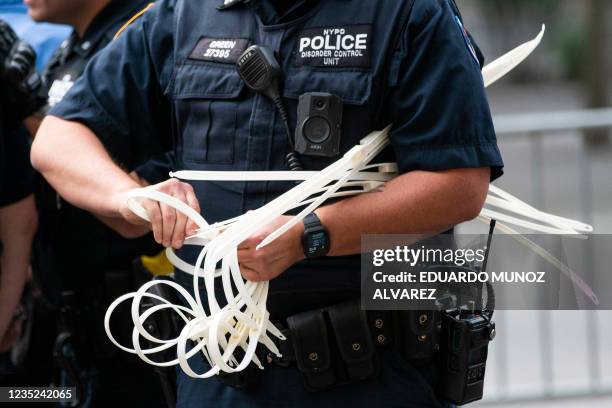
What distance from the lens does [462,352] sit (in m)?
2.87

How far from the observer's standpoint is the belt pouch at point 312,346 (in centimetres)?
278

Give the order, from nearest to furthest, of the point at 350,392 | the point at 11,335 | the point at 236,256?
the point at 236,256 < the point at 350,392 < the point at 11,335

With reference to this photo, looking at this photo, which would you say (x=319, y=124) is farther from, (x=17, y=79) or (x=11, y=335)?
(x=11, y=335)

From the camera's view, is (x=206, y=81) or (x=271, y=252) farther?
(x=206, y=81)

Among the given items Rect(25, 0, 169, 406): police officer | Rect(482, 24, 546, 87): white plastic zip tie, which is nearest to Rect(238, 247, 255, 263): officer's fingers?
Rect(482, 24, 546, 87): white plastic zip tie

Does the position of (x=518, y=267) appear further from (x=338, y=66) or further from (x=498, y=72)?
(x=338, y=66)

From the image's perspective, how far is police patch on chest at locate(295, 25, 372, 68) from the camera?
2.74 meters

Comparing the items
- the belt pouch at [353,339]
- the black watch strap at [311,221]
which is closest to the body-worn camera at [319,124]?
the black watch strap at [311,221]

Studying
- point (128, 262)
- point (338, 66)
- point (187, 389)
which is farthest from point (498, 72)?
point (128, 262)

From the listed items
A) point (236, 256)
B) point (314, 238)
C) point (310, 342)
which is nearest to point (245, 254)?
point (236, 256)

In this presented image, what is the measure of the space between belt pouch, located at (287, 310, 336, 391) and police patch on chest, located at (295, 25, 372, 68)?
60 centimetres

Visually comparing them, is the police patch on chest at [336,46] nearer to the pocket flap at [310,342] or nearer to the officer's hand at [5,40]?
the pocket flap at [310,342]

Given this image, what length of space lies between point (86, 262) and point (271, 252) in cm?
148

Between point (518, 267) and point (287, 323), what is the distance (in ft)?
2.45
